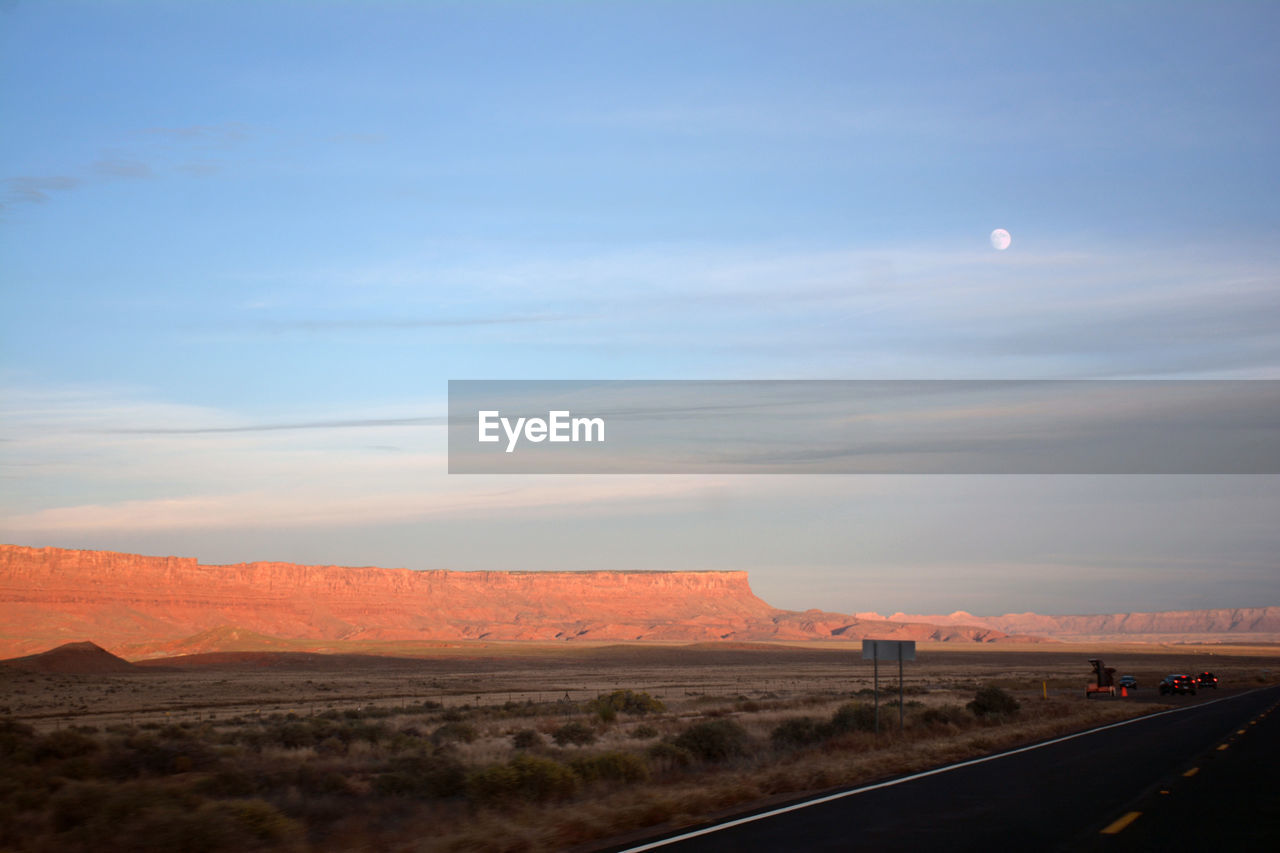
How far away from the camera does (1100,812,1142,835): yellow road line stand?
35.8 feet

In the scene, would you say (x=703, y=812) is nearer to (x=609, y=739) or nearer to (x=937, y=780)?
(x=937, y=780)

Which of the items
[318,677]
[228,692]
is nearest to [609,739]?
[228,692]

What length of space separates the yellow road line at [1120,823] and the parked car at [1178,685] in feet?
168

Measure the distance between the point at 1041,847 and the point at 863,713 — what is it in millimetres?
17374

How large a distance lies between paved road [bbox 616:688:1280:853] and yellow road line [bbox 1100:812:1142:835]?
0.7 inches

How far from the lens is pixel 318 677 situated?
87.4 m

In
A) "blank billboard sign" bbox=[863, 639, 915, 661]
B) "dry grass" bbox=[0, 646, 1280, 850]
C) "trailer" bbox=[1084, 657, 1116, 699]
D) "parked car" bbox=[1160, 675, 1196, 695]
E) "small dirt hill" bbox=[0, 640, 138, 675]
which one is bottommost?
"small dirt hill" bbox=[0, 640, 138, 675]

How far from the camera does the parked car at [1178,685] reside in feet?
187

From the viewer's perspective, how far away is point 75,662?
9231cm

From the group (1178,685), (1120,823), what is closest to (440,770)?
(1120,823)

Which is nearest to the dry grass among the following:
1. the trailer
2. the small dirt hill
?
the trailer

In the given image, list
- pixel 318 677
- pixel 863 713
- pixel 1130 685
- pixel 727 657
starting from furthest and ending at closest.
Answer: pixel 727 657 → pixel 318 677 → pixel 1130 685 → pixel 863 713

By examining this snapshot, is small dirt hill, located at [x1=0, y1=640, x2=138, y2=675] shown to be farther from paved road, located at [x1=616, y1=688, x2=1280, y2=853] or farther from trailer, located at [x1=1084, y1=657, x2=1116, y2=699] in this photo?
paved road, located at [x1=616, y1=688, x2=1280, y2=853]

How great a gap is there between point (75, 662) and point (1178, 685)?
87037 millimetres
